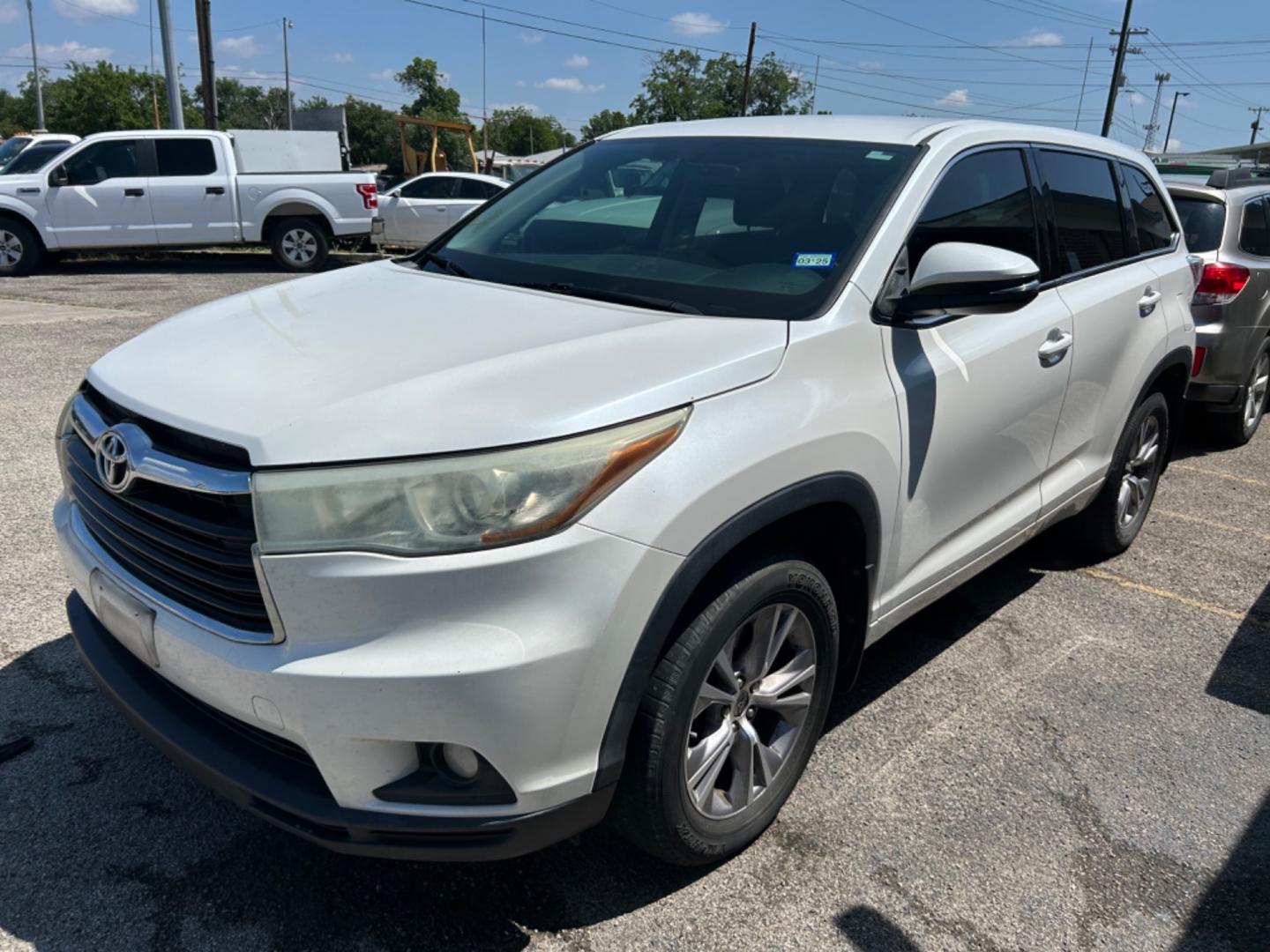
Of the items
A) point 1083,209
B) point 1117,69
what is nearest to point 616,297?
point 1083,209

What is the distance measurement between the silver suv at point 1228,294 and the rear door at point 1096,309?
2296 millimetres

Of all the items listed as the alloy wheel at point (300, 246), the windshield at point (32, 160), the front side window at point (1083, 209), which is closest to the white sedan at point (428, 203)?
the alloy wheel at point (300, 246)

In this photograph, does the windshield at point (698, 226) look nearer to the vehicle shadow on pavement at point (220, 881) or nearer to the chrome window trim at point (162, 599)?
the chrome window trim at point (162, 599)

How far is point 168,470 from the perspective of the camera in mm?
2076

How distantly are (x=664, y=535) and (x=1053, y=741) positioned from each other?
1910mm

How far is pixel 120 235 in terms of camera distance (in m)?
13.7

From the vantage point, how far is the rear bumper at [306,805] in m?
1.99

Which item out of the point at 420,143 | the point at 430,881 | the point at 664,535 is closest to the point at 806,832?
the point at 430,881

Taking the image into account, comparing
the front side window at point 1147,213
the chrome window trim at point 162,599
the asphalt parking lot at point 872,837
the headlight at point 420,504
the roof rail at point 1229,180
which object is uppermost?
the roof rail at point 1229,180

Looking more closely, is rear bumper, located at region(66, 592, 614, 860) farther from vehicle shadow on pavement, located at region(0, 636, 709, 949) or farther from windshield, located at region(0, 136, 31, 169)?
windshield, located at region(0, 136, 31, 169)

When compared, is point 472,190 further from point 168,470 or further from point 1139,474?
point 168,470

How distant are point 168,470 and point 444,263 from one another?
149 centimetres

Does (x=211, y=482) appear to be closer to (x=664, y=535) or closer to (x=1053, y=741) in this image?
(x=664, y=535)

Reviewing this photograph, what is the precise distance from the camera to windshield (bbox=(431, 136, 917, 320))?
2.74 meters
